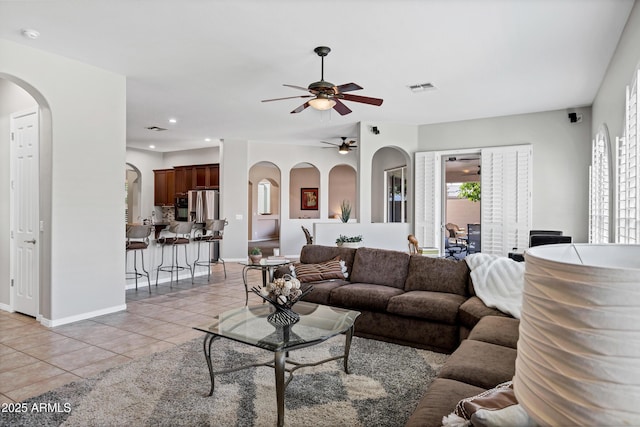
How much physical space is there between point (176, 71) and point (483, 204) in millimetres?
5352

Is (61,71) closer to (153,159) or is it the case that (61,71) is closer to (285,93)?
(285,93)

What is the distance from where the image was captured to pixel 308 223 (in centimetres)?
1041

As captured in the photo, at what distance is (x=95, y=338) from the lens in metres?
3.73

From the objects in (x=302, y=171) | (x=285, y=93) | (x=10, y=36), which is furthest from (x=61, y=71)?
(x=302, y=171)

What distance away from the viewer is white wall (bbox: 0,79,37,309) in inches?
184

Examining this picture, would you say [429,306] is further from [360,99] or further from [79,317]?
[79,317]

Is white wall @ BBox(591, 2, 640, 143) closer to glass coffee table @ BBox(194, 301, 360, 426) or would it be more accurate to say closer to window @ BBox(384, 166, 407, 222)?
glass coffee table @ BBox(194, 301, 360, 426)

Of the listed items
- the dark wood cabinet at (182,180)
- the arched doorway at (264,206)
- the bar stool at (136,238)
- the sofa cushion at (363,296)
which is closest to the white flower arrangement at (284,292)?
the sofa cushion at (363,296)

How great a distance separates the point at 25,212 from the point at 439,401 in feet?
16.2

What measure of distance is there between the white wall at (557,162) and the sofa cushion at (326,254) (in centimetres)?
382

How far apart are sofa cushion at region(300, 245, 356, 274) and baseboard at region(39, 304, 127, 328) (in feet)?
7.62

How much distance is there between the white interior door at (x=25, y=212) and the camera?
4332mm

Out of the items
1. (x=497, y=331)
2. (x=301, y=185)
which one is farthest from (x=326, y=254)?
(x=301, y=185)

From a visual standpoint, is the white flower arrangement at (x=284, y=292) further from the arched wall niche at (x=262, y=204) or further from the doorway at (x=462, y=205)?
the arched wall niche at (x=262, y=204)
